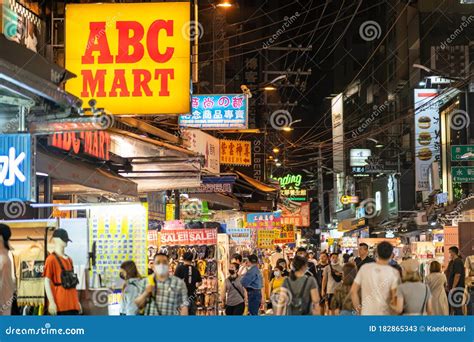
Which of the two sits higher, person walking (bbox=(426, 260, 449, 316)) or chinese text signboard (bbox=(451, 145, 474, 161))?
chinese text signboard (bbox=(451, 145, 474, 161))

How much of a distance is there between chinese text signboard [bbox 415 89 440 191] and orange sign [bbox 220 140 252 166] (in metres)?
19.0

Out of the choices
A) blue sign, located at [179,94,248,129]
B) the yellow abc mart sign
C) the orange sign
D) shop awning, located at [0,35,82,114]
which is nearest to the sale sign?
blue sign, located at [179,94,248,129]

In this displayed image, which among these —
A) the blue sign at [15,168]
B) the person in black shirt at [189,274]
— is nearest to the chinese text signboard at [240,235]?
the person in black shirt at [189,274]

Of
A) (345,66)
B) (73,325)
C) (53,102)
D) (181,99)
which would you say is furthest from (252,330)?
(345,66)

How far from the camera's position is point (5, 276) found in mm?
11008

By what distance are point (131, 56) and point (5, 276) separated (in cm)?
511

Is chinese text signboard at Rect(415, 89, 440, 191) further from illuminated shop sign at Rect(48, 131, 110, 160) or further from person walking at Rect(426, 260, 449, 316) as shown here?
illuminated shop sign at Rect(48, 131, 110, 160)

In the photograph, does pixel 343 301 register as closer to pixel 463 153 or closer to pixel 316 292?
pixel 316 292

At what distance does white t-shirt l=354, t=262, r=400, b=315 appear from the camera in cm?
1245

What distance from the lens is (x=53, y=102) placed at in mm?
11773

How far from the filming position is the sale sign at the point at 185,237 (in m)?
20.4

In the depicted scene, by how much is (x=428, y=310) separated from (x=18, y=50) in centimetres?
658

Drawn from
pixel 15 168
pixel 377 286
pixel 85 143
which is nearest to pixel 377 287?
pixel 377 286

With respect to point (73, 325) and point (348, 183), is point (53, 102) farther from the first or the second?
point (348, 183)
